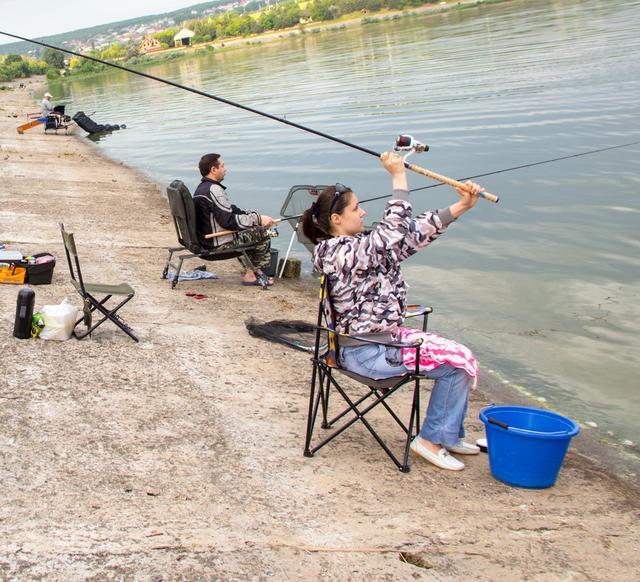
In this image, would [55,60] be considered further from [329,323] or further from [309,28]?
[329,323]

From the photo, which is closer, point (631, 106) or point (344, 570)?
point (344, 570)

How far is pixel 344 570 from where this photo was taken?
147 inches

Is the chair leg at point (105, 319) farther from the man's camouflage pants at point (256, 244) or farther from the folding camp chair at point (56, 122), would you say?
the folding camp chair at point (56, 122)

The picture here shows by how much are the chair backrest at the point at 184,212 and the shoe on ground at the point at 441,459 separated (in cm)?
434

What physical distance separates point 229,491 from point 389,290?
1.30 meters

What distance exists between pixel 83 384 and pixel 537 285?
5593 mm

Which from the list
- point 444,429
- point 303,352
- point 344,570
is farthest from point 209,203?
point 344,570

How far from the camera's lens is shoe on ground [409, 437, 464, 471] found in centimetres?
477

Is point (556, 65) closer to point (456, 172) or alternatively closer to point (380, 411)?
point (456, 172)

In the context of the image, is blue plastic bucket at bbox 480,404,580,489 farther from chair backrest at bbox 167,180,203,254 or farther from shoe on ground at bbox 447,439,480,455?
chair backrest at bbox 167,180,203,254

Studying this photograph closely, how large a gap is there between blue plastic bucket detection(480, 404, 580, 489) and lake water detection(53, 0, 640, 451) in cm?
145

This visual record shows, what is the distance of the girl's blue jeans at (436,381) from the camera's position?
4570mm

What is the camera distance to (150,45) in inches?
5512

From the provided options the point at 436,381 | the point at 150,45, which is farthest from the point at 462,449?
the point at 150,45
